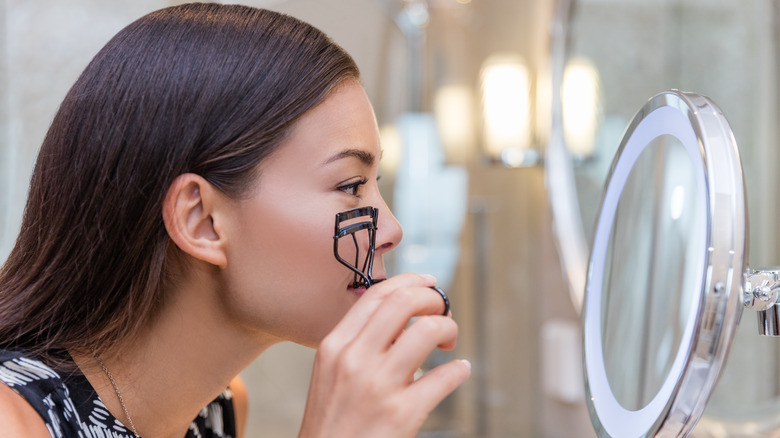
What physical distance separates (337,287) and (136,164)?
0.22m

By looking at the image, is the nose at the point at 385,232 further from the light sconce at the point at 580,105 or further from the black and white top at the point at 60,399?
the light sconce at the point at 580,105

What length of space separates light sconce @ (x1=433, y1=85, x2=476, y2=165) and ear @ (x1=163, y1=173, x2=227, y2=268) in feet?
5.78

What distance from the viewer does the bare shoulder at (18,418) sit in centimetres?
62

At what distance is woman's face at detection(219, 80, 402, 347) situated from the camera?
0.68 m

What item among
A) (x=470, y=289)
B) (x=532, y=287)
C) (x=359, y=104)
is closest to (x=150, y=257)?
(x=359, y=104)

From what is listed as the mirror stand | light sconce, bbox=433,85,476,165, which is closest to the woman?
the mirror stand

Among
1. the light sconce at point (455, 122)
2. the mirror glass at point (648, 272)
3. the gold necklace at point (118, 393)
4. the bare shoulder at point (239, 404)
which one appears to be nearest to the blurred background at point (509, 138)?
the light sconce at point (455, 122)

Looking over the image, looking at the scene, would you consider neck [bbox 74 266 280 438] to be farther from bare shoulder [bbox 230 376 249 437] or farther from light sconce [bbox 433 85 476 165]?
light sconce [bbox 433 85 476 165]

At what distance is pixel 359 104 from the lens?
2.37 ft

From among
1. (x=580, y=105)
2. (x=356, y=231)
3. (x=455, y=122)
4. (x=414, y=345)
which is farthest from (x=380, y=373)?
(x=455, y=122)

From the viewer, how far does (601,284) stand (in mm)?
590

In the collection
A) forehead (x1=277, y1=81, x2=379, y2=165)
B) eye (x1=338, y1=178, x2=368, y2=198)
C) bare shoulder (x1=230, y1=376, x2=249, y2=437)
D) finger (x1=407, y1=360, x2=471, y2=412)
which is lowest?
bare shoulder (x1=230, y1=376, x2=249, y2=437)

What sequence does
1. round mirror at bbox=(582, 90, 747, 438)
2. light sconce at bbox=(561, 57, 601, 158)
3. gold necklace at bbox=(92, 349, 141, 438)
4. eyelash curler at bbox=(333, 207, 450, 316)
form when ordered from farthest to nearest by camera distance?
light sconce at bbox=(561, 57, 601, 158) → gold necklace at bbox=(92, 349, 141, 438) → eyelash curler at bbox=(333, 207, 450, 316) → round mirror at bbox=(582, 90, 747, 438)

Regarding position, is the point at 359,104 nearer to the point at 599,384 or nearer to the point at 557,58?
the point at 599,384
